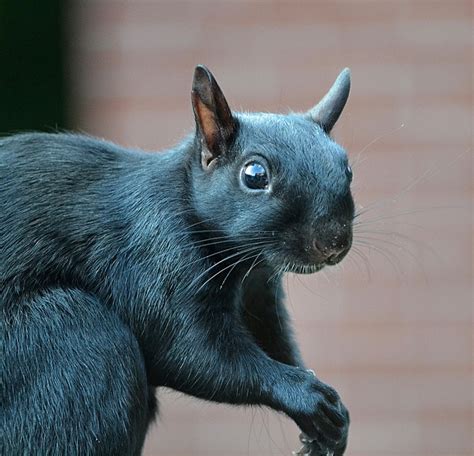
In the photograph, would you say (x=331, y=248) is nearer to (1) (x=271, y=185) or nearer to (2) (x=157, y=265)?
(1) (x=271, y=185)

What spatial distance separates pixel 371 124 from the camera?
593cm

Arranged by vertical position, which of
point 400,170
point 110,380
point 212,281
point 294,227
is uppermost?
point 294,227

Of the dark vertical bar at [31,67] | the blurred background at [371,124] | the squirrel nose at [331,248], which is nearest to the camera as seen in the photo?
the squirrel nose at [331,248]

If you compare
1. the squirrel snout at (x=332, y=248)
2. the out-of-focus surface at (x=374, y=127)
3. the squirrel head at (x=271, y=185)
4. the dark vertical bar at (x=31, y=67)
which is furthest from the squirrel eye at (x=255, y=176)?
the dark vertical bar at (x=31, y=67)

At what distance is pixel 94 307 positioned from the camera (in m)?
2.71

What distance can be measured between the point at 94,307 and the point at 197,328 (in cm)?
23

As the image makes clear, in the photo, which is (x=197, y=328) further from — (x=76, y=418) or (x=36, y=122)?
(x=36, y=122)

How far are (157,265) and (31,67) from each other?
3.77m

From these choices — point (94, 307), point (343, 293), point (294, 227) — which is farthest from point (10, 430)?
point (343, 293)

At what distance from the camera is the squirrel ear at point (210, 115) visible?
2586 mm

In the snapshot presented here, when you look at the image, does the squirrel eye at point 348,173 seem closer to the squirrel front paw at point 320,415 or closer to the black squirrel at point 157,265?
the black squirrel at point 157,265

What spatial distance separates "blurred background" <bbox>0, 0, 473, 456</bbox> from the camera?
594 cm

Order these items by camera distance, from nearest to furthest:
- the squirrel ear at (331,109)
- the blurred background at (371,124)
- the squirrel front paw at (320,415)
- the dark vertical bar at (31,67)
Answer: the squirrel front paw at (320,415) < the squirrel ear at (331,109) < the blurred background at (371,124) < the dark vertical bar at (31,67)

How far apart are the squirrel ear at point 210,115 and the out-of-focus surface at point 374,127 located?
3.20 meters
